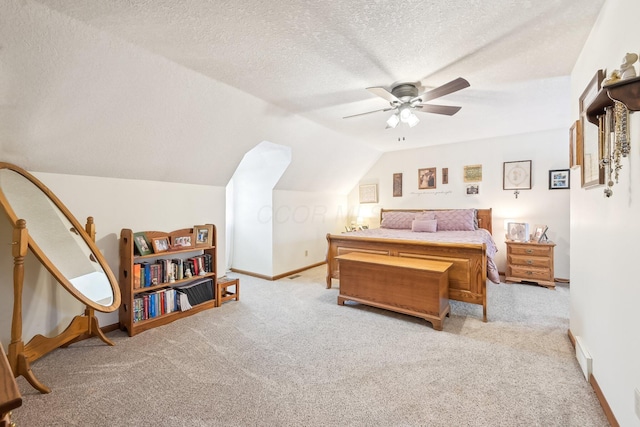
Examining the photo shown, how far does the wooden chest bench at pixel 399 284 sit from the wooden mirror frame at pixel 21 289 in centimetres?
225

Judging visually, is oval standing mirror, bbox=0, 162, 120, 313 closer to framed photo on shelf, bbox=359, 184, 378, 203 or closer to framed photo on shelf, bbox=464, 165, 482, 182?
framed photo on shelf, bbox=359, 184, 378, 203

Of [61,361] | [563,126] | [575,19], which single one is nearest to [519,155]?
[563,126]

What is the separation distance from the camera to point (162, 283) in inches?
115

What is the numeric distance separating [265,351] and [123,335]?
4.67ft

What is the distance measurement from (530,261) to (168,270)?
4837 millimetres

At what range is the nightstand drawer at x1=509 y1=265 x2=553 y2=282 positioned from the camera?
13.1ft

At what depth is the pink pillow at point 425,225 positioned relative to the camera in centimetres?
455

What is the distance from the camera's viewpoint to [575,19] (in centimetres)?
183

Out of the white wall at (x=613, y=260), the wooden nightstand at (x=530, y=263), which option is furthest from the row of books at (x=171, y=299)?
the wooden nightstand at (x=530, y=263)

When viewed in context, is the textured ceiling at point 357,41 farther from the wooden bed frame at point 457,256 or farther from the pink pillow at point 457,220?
the pink pillow at point 457,220

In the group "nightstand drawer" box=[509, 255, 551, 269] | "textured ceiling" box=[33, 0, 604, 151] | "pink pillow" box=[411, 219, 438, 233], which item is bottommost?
"nightstand drawer" box=[509, 255, 551, 269]

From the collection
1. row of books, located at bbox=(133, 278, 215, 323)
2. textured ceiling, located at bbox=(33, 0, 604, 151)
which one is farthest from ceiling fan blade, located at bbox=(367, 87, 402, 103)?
row of books, located at bbox=(133, 278, 215, 323)

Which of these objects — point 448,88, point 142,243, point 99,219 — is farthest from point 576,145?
point 99,219

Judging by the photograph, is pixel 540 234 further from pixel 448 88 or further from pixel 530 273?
pixel 448 88
